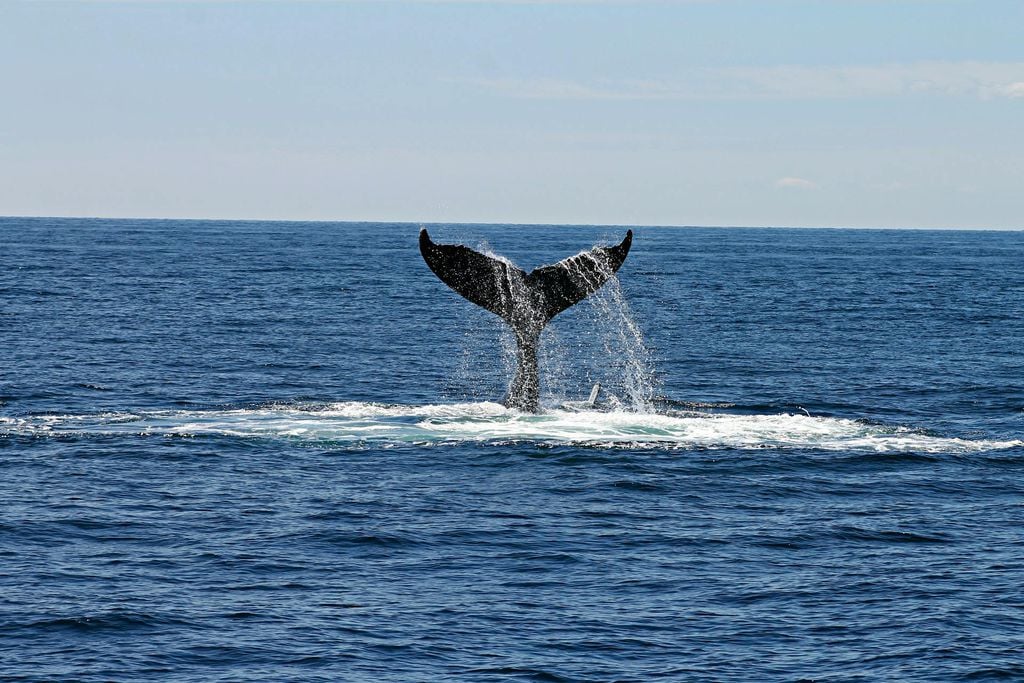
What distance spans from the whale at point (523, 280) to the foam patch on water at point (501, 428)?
184 centimetres

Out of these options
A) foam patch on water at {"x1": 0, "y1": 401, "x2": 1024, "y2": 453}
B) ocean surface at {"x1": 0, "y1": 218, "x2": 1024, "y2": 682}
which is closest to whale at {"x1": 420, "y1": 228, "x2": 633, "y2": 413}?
ocean surface at {"x1": 0, "y1": 218, "x2": 1024, "y2": 682}

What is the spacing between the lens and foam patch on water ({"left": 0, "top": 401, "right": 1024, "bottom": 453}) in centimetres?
2356

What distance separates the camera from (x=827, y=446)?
23500 millimetres

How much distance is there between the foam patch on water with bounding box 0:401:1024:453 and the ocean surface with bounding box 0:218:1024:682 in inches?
4.1

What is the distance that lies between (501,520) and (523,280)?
5278 mm

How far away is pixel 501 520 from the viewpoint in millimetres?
18531

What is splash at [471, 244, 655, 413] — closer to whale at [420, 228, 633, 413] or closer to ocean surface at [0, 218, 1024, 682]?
whale at [420, 228, 633, 413]

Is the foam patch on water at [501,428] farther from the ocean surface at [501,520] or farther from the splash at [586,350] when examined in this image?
the splash at [586,350]

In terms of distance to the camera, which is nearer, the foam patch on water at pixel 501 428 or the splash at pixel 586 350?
the splash at pixel 586 350

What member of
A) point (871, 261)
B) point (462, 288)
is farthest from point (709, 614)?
point (871, 261)

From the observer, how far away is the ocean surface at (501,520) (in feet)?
44.8

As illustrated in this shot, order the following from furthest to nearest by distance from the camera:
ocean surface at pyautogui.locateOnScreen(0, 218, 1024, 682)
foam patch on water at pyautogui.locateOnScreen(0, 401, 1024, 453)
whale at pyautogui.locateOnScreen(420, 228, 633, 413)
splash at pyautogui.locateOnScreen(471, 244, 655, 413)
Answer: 1. foam patch on water at pyautogui.locateOnScreen(0, 401, 1024, 453)
2. splash at pyautogui.locateOnScreen(471, 244, 655, 413)
3. whale at pyautogui.locateOnScreen(420, 228, 633, 413)
4. ocean surface at pyautogui.locateOnScreen(0, 218, 1024, 682)

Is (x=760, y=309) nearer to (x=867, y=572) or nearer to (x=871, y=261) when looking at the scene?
(x=867, y=572)

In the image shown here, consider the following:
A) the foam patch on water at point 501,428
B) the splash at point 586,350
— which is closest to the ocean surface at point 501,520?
the foam patch on water at point 501,428
